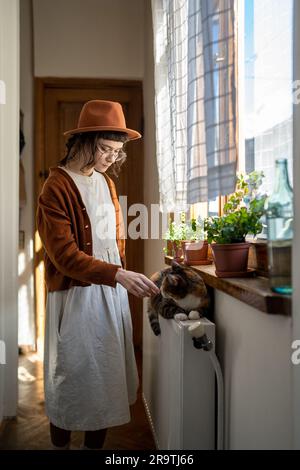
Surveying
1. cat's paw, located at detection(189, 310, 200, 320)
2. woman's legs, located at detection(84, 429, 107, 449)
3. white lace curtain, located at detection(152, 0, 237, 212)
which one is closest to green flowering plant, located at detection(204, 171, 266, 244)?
white lace curtain, located at detection(152, 0, 237, 212)

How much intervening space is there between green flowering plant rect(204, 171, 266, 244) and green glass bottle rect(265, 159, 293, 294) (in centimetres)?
29

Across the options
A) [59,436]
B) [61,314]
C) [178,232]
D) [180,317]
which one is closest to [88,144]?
[178,232]

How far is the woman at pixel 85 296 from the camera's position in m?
1.71

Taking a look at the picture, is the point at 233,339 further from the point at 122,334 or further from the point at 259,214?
the point at 122,334

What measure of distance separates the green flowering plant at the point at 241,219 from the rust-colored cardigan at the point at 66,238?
0.42m

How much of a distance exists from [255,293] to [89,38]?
122 inches

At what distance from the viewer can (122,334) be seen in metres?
1.88

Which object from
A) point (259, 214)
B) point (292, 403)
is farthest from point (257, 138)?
point (292, 403)

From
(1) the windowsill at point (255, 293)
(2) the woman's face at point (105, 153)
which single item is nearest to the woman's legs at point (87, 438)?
(1) the windowsill at point (255, 293)

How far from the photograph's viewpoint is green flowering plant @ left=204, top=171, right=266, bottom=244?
1392 millimetres

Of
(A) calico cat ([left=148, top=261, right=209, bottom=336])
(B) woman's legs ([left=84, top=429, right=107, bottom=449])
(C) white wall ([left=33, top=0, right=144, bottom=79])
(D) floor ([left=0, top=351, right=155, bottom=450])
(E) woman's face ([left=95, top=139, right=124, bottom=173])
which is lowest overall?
(D) floor ([left=0, top=351, right=155, bottom=450])

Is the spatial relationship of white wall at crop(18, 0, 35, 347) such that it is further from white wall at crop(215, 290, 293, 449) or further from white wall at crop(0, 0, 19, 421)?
white wall at crop(215, 290, 293, 449)

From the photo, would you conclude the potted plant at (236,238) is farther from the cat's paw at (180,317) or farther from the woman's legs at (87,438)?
the woman's legs at (87,438)

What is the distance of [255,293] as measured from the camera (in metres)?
1.08
